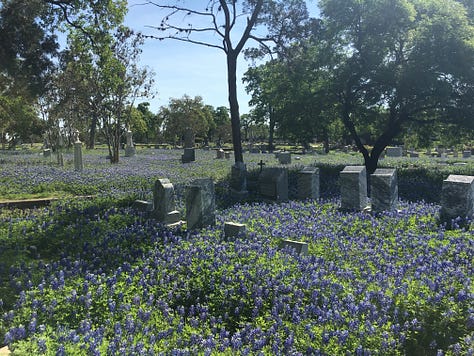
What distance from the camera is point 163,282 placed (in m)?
5.84

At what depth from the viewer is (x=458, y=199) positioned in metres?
8.32

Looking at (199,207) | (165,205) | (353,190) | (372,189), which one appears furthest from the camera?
(353,190)

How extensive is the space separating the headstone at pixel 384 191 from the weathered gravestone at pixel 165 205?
4918mm

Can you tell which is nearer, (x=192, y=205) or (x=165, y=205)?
(x=192, y=205)

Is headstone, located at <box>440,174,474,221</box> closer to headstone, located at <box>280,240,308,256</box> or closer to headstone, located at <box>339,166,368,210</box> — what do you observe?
headstone, located at <box>339,166,368,210</box>

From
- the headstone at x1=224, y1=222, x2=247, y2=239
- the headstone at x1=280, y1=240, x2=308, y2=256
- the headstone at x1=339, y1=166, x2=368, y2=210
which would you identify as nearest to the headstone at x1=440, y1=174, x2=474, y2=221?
the headstone at x1=339, y1=166, x2=368, y2=210

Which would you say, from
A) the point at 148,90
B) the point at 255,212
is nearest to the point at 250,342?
the point at 255,212

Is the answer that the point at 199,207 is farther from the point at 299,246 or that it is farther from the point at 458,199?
the point at 458,199

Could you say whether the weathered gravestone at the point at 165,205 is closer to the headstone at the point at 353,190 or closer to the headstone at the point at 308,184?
the headstone at the point at 353,190

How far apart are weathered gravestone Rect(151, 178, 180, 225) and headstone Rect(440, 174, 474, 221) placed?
5990 millimetres

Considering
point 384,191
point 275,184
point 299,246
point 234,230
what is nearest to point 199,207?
point 234,230

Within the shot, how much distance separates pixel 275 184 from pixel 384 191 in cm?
429

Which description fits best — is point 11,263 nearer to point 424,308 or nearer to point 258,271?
point 258,271

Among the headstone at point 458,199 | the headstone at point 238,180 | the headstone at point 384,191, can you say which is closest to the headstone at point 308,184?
the headstone at point 238,180
